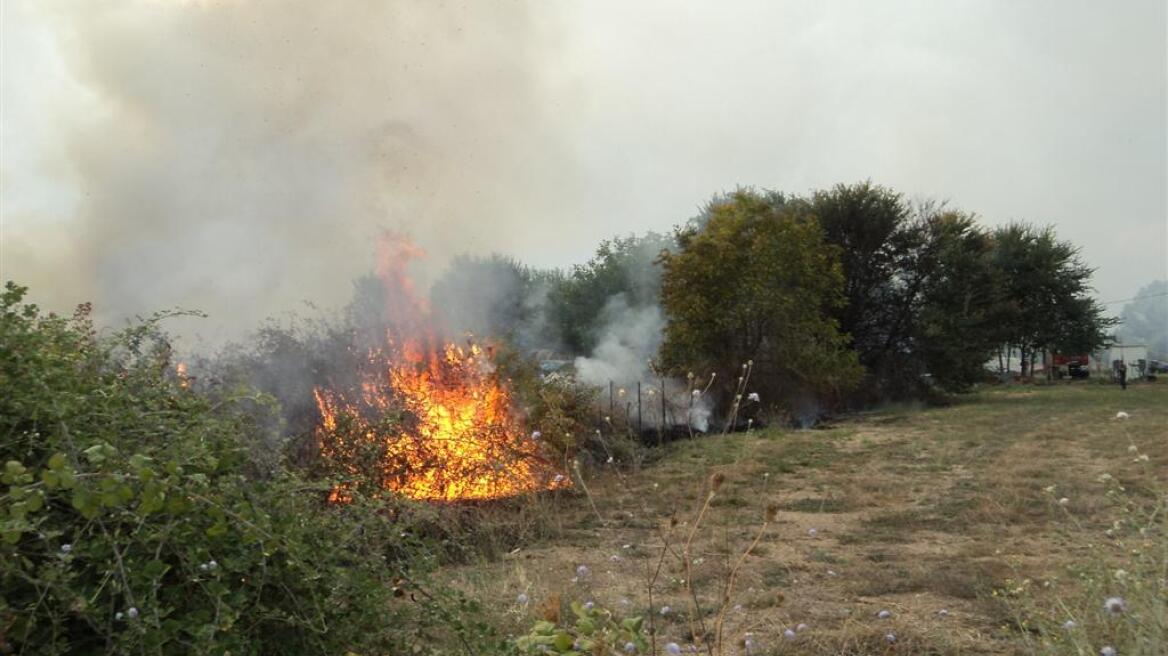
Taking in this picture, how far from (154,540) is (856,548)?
4.57 metres

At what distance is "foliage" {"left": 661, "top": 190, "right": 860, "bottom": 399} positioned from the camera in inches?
706

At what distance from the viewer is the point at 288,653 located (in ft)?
7.99

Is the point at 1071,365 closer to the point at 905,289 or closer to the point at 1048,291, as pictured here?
the point at 1048,291

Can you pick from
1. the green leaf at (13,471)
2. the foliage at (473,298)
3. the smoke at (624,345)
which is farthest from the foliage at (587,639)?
the smoke at (624,345)

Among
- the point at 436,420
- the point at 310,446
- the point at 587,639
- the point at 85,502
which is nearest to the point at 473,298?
the point at 436,420

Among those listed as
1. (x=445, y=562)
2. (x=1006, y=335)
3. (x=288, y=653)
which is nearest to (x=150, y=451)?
(x=288, y=653)

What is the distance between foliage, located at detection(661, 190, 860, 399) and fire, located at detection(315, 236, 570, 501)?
10281mm

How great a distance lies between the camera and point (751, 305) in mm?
17891

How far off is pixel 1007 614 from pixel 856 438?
10.7 meters

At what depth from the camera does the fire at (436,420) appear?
5.97 m

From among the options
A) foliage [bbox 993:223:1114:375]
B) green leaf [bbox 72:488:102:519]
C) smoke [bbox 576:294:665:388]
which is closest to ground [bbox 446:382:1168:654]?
green leaf [bbox 72:488:102:519]

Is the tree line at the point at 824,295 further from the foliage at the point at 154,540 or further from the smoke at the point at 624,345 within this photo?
the foliage at the point at 154,540

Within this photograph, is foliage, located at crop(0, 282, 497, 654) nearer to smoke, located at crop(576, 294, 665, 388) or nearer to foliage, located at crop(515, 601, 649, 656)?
foliage, located at crop(515, 601, 649, 656)

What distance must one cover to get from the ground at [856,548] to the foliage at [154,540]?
1026mm
